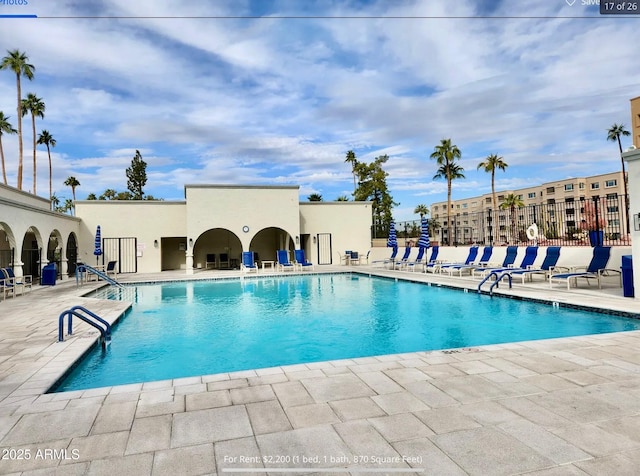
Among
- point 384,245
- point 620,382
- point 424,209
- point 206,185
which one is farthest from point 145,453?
point 424,209

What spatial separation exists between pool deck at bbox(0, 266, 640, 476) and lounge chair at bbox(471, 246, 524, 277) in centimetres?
844

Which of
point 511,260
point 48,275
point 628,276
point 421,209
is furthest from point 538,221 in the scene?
point 421,209

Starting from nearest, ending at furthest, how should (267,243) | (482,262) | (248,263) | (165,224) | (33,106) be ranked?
1. (482,262)
2. (248,263)
3. (165,224)
4. (267,243)
5. (33,106)

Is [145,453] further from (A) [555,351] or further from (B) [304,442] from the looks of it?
(A) [555,351]

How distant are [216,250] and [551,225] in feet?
59.4

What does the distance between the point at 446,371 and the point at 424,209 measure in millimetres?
62286

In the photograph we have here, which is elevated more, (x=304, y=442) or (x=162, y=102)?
(x=162, y=102)

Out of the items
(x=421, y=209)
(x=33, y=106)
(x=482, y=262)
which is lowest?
(x=482, y=262)

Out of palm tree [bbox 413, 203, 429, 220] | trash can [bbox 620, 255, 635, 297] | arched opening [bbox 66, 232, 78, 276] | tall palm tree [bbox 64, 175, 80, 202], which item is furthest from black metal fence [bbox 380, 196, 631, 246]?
tall palm tree [bbox 64, 175, 80, 202]

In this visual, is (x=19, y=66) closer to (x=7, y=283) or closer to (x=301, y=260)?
(x=7, y=283)

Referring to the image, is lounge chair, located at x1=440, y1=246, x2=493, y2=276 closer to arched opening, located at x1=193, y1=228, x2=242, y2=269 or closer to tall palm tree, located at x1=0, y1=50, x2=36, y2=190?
arched opening, located at x1=193, y1=228, x2=242, y2=269

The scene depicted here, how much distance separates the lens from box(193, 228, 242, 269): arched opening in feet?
78.2

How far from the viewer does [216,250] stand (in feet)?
79.2

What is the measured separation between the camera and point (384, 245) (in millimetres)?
25109
